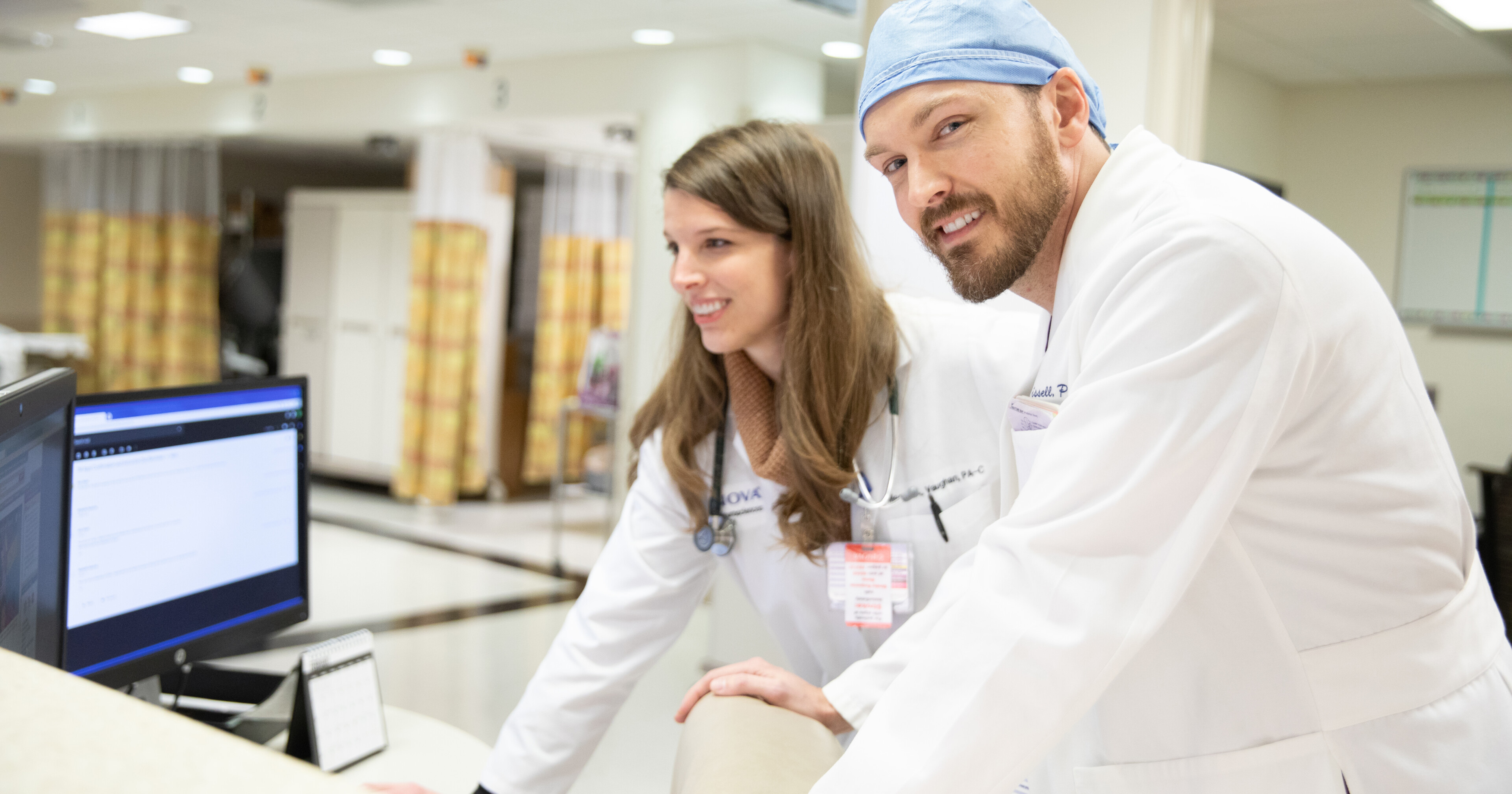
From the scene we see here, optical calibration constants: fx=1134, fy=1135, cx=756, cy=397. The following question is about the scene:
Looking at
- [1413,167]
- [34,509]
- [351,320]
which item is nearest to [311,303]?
[351,320]

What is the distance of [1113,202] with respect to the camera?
1.10 m

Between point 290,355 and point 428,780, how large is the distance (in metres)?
7.29

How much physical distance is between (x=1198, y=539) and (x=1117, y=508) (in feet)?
0.23

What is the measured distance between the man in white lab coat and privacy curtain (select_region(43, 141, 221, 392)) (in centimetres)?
853

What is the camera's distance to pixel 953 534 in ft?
5.35

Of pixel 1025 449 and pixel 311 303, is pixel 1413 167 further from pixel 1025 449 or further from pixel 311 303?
pixel 311 303

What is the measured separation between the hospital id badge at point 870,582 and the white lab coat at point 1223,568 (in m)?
0.54

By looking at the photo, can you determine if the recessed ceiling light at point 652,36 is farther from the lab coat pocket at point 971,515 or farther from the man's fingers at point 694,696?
the man's fingers at point 694,696

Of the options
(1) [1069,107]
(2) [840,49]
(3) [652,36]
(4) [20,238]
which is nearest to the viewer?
(1) [1069,107]

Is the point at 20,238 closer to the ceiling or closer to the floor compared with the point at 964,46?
closer to the ceiling

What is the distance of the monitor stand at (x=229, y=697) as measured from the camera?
1477mm

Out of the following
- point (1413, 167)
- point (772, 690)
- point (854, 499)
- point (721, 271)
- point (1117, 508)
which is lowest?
point (772, 690)

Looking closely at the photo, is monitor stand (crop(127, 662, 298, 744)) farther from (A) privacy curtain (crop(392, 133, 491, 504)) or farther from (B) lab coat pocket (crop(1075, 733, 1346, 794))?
(A) privacy curtain (crop(392, 133, 491, 504))

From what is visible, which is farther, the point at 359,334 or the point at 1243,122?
the point at 359,334
